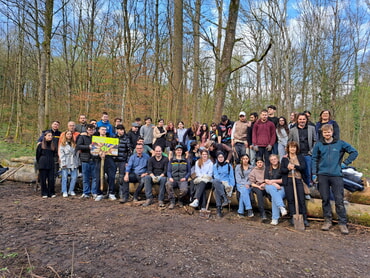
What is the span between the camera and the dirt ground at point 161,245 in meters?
3.26

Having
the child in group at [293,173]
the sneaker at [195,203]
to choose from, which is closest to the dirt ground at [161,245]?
the sneaker at [195,203]

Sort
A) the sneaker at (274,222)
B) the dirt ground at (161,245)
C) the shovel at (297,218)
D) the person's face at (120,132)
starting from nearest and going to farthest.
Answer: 1. the dirt ground at (161,245)
2. the shovel at (297,218)
3. the sneaker at (274,222)
4. the person's face at (120,132)

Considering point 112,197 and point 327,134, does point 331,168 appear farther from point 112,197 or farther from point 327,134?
point 112,197

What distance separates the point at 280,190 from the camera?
566 centimetres

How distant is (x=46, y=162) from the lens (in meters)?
6.75

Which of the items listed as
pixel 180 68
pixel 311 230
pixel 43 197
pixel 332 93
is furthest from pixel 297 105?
pixel 43 197

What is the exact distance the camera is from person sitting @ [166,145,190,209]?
6.48 meters

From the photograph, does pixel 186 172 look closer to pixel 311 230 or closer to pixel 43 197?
pixel 311 230

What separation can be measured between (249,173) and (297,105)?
19.5m

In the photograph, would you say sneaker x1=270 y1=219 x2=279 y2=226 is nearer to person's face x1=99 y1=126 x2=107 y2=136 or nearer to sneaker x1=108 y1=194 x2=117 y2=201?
sneaker x1=108 y1=194 x2=117 y2=201

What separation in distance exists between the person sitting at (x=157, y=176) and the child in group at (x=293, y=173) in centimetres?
306

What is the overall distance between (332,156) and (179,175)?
3685 mm

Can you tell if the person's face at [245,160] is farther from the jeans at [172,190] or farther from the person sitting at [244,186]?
the jeans at [172,190]

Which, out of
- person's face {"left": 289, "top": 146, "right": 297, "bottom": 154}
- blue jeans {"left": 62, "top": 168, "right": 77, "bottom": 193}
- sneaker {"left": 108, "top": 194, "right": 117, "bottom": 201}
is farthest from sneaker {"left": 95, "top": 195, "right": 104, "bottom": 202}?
person's face {"left": 289, "top": 146, "right": 297, "bottom": 154}
